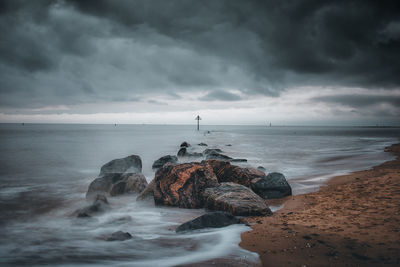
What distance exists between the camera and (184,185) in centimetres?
648

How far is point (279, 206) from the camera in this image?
6.27 m

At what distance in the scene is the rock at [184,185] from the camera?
631cm

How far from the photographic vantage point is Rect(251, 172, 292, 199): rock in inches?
277

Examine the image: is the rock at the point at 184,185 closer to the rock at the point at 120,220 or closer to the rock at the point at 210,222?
the rock at the point at 120,220

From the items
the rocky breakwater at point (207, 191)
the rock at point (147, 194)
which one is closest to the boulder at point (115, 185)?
the rock at point (147, 194)

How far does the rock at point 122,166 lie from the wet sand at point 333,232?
295 inches

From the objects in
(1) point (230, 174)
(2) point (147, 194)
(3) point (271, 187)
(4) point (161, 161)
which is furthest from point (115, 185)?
(4) point (161, 161)

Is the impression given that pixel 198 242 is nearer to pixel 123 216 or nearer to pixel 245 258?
pixel 245 258

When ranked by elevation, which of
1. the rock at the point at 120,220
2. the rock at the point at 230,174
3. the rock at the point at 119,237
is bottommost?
the rock at the point at 120,220

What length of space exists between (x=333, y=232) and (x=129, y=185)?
20.0 ft

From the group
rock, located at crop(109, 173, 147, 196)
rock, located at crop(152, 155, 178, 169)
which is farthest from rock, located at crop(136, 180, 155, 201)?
rock, located at crop(152, 155, 178, 169)

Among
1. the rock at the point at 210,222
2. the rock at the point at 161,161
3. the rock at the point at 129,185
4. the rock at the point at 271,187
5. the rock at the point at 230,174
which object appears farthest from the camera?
the rock at the point at 161,161

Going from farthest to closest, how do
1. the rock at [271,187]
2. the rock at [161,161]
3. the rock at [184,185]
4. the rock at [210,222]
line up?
the rock at [161,161], the rock at [271,187], the rock at [184,185], the rock at [210,222]

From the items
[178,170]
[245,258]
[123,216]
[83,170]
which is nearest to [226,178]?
[178,170]
